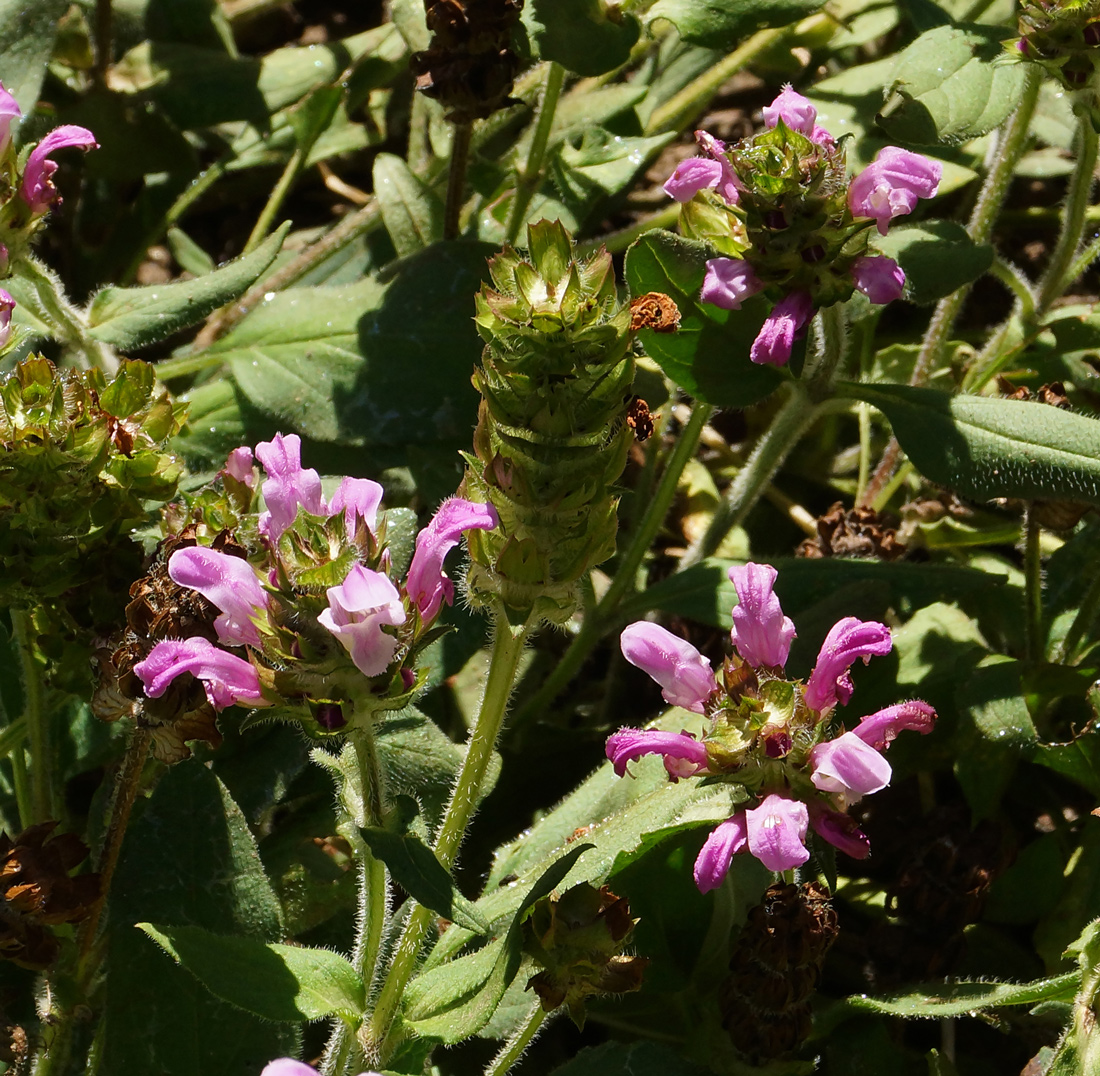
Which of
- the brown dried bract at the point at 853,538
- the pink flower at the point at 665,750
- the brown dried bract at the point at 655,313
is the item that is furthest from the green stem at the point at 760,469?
the pink flower at the point at 665,750

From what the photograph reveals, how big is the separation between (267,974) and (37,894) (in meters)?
0.39

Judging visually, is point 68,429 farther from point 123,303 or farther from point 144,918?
point 123,303

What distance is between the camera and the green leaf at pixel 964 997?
2115 mm

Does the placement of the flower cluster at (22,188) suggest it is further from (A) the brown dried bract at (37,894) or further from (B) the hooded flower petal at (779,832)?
(B) the hooded flower petal at (779,832)

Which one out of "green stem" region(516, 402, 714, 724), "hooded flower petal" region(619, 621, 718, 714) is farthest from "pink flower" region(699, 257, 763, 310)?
"hooded flower petal" region(619, 621, 718, 714)

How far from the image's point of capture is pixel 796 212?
223 cm

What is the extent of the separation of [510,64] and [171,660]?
1.64 meters

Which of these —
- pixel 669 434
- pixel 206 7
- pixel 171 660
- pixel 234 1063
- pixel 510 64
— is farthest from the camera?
pixel 206 7

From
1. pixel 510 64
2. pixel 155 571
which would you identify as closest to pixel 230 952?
pixel 155 571

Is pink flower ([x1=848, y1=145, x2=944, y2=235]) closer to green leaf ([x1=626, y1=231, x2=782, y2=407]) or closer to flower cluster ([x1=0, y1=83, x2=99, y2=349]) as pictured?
green leaf ([x1=626, y1=231, x2=782, y2=407])

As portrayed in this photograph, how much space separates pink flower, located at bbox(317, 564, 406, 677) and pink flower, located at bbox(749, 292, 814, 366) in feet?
3.05

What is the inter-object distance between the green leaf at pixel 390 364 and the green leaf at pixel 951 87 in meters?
0.92

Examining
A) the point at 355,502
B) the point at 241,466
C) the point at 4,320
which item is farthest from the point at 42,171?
the point at 355,502

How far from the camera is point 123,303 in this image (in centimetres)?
289
